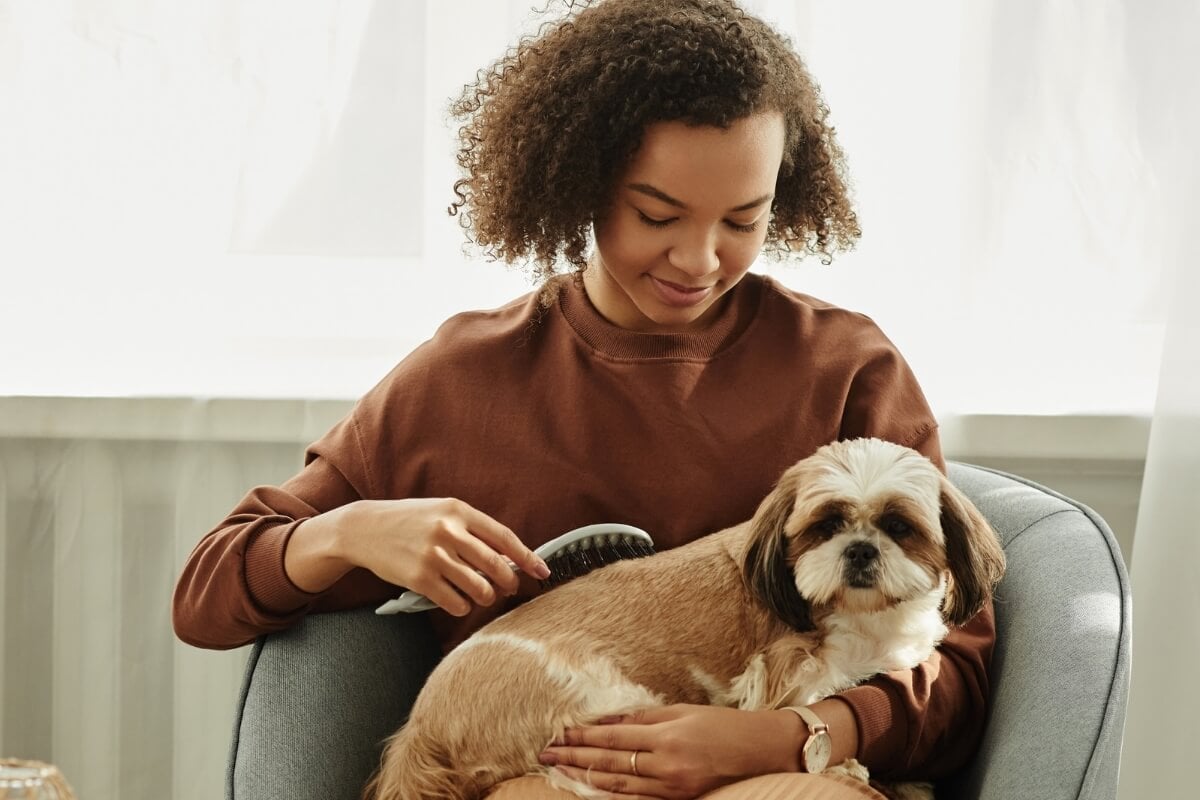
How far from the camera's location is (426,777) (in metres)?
1.27

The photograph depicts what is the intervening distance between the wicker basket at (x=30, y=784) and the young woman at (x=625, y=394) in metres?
0.44

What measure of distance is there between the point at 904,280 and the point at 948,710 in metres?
0.84

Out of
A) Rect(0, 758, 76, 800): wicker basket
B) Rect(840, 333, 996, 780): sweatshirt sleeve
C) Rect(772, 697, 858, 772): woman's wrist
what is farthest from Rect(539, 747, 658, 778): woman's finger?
Rect(0, 758, 76, 800): wicker basket

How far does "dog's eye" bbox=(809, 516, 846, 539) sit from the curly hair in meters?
0.44

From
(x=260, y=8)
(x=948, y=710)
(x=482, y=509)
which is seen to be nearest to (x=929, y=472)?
(x=948, y=710)

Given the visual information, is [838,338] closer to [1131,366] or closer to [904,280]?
[904,280]

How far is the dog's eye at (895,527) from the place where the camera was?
122 centimetres

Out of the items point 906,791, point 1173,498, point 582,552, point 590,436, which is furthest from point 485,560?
point 1173,498

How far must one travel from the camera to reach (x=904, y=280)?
201 cm

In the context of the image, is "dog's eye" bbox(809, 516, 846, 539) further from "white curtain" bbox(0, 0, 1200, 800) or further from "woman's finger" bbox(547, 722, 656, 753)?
"white curtain" bbox(0, 0, 1200, 800)

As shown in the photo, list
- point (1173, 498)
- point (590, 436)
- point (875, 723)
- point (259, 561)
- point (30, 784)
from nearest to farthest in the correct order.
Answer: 1. point (30, 784)
2. point (875, 723)
3. point (259, 561)
4. point (590, 436)
5. point (1173, 498)

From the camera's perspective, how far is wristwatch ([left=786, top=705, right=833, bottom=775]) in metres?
1.25

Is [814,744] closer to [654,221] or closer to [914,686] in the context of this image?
[914,686]

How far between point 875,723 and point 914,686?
7cm
